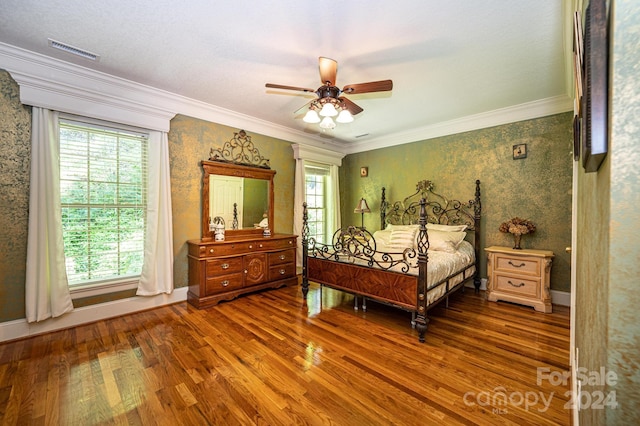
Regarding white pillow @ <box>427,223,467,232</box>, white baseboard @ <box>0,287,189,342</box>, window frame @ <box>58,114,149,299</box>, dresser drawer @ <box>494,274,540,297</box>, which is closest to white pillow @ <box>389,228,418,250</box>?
white pillow @ <box>427,223,467,232</box>

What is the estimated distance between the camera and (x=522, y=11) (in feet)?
6.23

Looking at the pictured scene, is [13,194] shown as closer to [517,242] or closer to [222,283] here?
[222,283]

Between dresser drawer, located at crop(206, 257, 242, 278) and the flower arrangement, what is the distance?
3.81 metres

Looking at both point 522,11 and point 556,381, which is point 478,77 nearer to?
point 522,11

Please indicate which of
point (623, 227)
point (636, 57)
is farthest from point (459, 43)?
point (623, 227)

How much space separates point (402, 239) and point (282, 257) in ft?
6.23

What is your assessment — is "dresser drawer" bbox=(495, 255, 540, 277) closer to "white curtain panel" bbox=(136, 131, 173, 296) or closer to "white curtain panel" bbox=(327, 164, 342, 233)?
"white curtain panel" bbox=(327, 164, 342, 233)

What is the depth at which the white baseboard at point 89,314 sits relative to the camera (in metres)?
2.45

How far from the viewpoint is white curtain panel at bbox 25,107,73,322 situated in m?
2.47

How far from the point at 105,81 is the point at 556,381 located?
5064 mm

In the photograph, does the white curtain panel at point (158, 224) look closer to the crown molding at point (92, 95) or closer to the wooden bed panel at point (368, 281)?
the crown molding at point (92, 95)

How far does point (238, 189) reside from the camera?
4.05 meters

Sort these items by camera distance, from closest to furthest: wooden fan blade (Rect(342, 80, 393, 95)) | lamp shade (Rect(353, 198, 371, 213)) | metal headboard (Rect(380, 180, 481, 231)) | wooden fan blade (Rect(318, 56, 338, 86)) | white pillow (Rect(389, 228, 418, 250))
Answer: wooden fan blade (Rect(318, 56, 338, 86))
wooden fan blade (Rect(342, 80, 393, 95))
white pillow (Rect(389, 228, 418, 250))
metal headboard (Rect(380, 180, 481, 231))
lamp shade (Rect(353, 198, 371, 213))

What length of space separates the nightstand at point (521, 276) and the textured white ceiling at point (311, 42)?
207 cm
